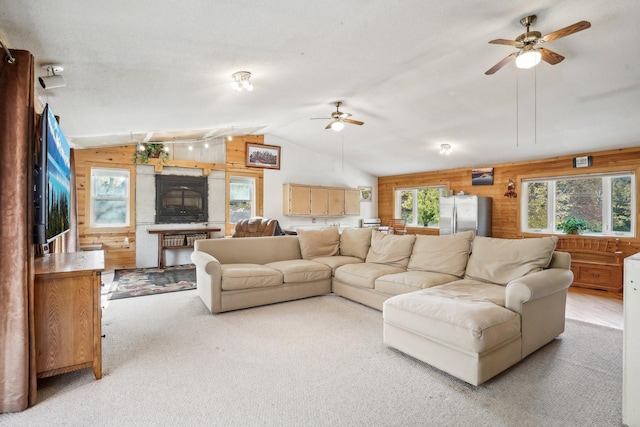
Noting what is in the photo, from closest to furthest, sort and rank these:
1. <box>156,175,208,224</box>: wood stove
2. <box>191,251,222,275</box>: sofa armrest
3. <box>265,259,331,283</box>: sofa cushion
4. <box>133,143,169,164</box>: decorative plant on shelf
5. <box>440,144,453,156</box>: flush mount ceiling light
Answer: <box>191,251,222,275</box>: sofa armrest
<box>265,259,331,283</box>: sofa cushion
<box>440,144,453,156</box>: flush mount ceiling light
<box>133,143,169,164</box>: decorative plant on shelf
<box>156,175,208,224</box>: wood stove

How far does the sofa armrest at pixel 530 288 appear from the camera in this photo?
2.40 meters

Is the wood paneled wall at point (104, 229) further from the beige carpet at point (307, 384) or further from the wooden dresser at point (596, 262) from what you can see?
the wooden dresser at point (596, 262)

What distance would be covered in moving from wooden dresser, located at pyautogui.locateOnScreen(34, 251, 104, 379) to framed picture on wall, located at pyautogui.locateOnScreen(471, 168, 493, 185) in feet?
22.3

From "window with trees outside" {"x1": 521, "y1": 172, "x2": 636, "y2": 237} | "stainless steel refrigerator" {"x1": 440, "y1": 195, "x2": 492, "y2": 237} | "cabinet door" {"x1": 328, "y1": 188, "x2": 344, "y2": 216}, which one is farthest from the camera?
"cabinet door" {"x1": 328, "y1": 188, "x2": 344, "y2": 216}

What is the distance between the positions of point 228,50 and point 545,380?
328 cm

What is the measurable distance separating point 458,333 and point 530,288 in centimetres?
70

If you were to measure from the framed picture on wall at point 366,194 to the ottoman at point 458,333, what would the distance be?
21.7ft

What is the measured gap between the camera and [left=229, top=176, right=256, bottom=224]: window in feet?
24.7

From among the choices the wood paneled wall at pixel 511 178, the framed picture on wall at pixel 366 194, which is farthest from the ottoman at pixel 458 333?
the framed picture on wall at pixel 366 194

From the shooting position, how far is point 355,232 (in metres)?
4.97

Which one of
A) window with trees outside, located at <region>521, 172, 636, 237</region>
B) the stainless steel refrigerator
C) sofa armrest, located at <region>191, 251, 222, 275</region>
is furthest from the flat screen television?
window with trees outside, located at <region>521, 172, 636, 237</region>

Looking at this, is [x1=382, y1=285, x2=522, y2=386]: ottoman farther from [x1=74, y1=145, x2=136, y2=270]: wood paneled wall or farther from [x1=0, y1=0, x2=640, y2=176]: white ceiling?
[x1=74, y1=145, x2=136, y2=270]: wood paneled wall

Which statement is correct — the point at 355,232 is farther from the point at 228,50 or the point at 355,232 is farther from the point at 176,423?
the point at 176,423

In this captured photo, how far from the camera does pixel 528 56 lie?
2621 mm
